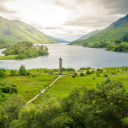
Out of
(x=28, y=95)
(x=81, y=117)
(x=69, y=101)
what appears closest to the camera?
(x=81, y=117)

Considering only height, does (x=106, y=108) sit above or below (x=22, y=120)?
above

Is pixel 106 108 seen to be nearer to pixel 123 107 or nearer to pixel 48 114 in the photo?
pixel 123 107

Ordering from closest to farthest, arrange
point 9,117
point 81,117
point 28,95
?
point 81,117
point 9,117
point 28,95

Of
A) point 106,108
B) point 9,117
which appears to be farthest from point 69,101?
point 9,117

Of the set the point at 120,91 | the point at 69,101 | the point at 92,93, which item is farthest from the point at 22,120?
the point at 120,91

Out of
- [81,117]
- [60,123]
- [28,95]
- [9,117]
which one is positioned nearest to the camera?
[60,123]

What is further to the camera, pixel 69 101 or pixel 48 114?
pixel 69 101

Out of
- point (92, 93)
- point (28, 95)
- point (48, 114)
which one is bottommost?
point (28, 95)

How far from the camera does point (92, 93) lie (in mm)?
31922

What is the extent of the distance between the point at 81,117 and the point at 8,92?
45663 mm

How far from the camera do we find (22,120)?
2725 centimetres

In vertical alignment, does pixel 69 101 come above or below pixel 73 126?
above

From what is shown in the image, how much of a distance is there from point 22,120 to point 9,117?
19.3ft

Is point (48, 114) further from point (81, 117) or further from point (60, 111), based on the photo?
point (81, 117)
